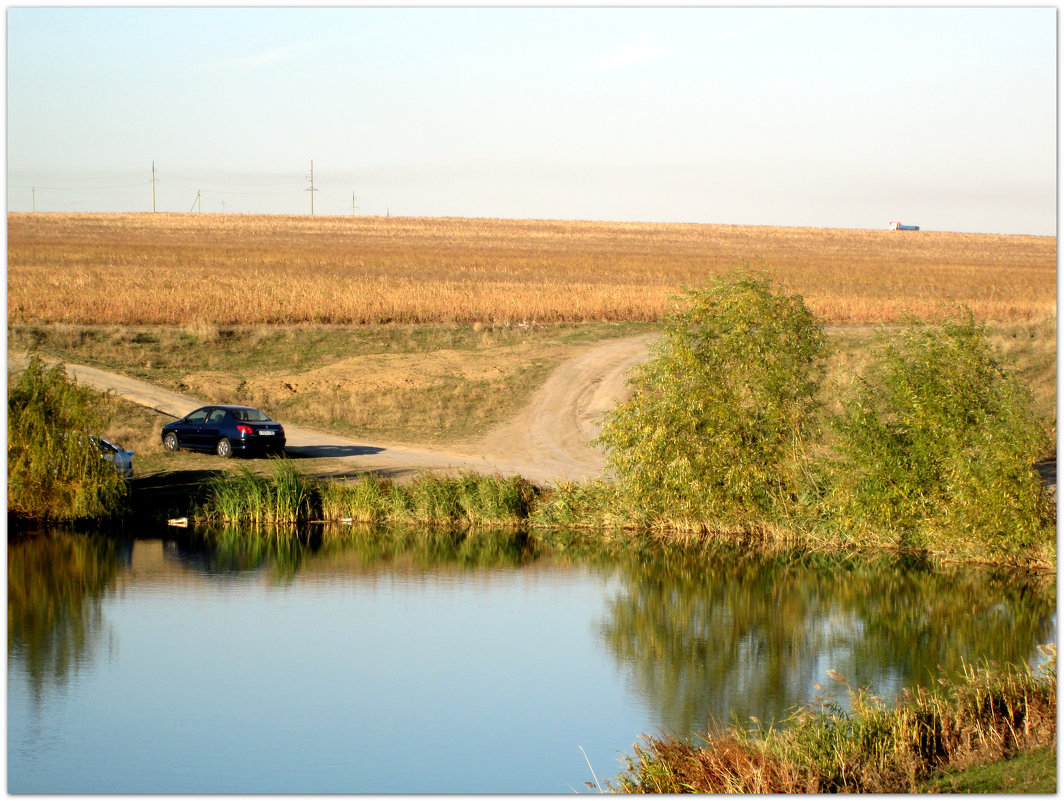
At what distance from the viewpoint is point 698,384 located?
2661 cm

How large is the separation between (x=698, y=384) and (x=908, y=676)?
9.71 m

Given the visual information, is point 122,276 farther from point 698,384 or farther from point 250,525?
→ point 698,384

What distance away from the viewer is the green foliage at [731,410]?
26.4 metres

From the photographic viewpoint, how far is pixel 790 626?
21.5 metres

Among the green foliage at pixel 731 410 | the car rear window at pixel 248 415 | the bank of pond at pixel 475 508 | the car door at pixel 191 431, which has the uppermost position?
the green foliage at pixel 731 410

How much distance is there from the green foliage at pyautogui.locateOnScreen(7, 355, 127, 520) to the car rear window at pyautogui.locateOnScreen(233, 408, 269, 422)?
7977mm

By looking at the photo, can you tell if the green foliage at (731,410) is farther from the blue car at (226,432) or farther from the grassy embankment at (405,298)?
the blue car at (226,432)

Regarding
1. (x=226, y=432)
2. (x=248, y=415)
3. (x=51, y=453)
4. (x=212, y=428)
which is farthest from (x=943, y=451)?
(x=212, y=428)

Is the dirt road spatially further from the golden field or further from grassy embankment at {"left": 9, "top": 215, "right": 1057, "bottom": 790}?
the golden field

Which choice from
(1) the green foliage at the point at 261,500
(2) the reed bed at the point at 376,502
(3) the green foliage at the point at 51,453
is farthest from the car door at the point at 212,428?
(3) the green foliage at the point at 51,453

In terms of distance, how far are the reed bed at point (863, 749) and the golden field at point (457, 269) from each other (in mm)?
18793

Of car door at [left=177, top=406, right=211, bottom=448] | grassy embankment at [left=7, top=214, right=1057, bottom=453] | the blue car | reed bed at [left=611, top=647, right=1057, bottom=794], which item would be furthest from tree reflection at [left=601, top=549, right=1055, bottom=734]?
car door at [left=177, top=406, right=211, bottom=448]

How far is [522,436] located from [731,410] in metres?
14.2

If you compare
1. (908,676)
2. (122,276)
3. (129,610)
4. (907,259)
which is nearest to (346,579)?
(129,610)
